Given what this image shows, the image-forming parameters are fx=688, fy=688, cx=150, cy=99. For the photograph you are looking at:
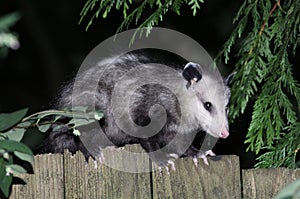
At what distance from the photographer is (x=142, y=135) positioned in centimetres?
247

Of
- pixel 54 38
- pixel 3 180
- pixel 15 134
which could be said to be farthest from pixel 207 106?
pixel 54 38

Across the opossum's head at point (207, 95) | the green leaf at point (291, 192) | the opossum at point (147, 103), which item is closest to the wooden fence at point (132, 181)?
the opossum at point (147, 103)

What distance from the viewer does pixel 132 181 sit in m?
1.68

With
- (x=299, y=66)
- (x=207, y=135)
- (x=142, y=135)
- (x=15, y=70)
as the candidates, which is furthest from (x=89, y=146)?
(x=15, y=70)

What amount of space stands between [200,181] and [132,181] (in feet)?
0.54

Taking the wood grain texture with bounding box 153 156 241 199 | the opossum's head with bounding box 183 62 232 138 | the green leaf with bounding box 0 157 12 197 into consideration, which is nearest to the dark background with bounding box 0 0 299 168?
the opossum's head with bounding box 183 62 232 138

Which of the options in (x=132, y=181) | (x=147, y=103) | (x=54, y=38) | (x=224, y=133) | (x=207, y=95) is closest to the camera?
(x=132, y=181)

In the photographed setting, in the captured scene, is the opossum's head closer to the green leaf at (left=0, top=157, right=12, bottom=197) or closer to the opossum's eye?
the opossum's eye

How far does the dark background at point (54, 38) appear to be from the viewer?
414 cm

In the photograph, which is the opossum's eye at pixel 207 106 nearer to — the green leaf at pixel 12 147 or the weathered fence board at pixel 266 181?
the weathered fence board at pixel 266 181

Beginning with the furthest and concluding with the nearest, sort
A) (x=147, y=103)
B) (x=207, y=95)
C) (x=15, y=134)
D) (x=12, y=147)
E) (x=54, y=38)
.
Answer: (x=54, y=38) < (x=207, y=95) < (x=147, y=103) < (x=15, y=134) < (x=12, y=147)

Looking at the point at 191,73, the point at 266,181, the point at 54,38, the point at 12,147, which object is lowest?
the point at 266,181

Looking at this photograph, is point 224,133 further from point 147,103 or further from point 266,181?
point 266,181

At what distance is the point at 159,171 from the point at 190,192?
91 mm
